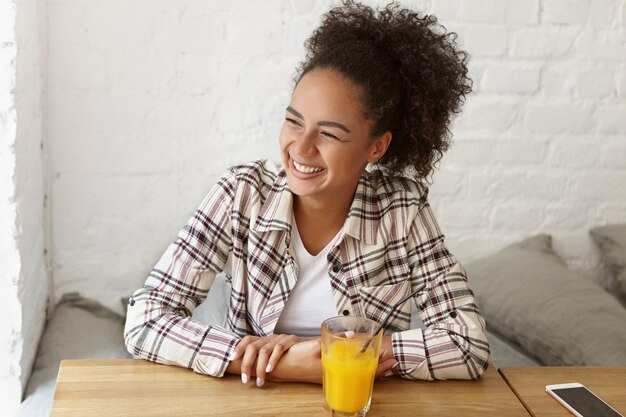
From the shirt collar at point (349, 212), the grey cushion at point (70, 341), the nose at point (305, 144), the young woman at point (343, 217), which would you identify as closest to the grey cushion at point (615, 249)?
the young woman at point (343, 217)

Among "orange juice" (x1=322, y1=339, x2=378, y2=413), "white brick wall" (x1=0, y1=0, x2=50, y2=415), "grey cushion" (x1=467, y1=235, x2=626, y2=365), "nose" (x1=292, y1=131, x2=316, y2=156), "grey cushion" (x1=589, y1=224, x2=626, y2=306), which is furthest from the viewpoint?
"grey cushion" (x1=589, y1=224, x2=626, y2=306)

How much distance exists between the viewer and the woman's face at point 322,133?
4.30 ft

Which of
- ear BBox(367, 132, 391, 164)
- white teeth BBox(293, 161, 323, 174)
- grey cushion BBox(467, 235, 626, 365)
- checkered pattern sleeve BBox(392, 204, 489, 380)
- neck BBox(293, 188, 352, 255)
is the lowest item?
grey cushion BBox(467, 235, 626, 365)

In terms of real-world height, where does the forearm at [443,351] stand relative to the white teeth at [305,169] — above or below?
below

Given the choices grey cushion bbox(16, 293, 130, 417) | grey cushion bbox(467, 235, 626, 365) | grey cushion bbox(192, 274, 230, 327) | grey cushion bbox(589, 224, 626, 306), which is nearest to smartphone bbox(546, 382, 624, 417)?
grey cushion bbox(467, 235, 626, 365)

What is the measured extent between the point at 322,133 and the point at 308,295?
321 mm

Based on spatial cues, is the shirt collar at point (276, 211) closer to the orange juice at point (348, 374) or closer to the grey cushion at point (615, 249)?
the orange juice at point (348, 374)

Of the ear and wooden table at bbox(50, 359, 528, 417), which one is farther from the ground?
the ear

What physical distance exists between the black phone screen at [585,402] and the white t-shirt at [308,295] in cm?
46

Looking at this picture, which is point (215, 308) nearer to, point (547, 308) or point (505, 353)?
point (505, 353)

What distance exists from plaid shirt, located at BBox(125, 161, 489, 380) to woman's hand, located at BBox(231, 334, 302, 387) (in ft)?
0.52

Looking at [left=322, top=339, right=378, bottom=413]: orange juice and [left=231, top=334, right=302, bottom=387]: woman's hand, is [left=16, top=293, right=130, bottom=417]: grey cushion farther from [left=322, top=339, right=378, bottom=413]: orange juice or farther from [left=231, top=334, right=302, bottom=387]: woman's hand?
[left=322, top=339, right=378, bottom=413]: orange juice

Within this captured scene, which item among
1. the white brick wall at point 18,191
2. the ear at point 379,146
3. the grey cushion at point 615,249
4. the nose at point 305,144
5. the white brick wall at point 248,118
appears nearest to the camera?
the nose at point 305,144

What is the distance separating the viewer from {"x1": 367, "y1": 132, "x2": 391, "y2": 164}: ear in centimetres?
142
